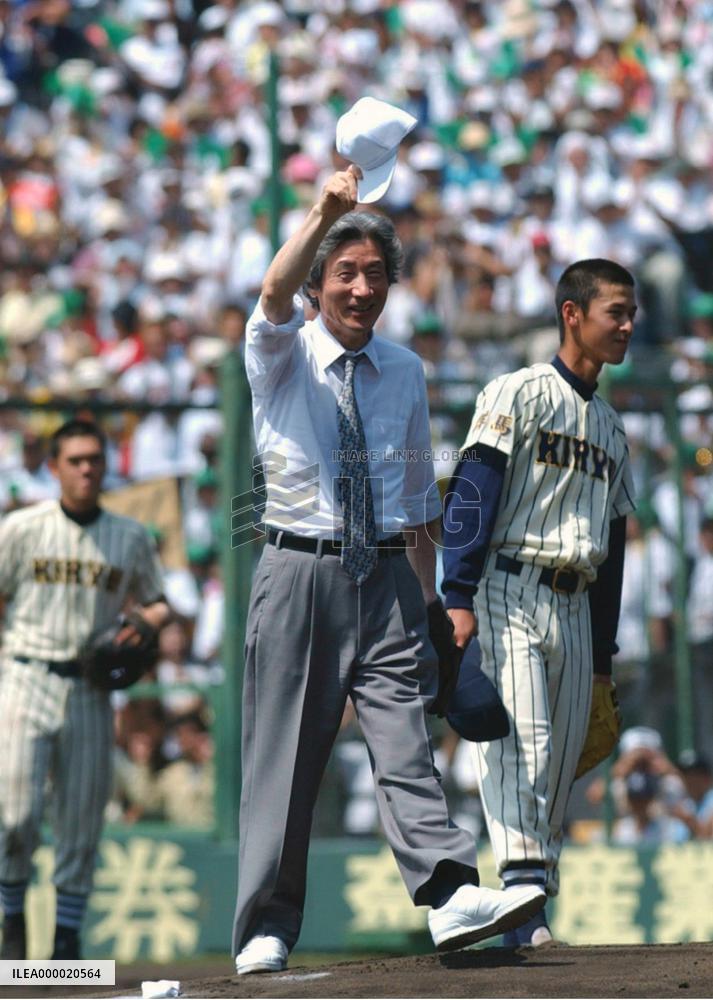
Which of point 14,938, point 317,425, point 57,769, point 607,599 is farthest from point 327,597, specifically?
point 14,938

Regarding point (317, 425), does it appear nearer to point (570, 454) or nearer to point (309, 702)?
point (309, 702)

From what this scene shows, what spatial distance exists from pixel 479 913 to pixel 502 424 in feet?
5.61

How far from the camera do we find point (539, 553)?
6.09m

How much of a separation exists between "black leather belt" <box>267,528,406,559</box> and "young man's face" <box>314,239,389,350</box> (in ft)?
1.93

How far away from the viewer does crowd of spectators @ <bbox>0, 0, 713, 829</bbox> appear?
34.0 ft

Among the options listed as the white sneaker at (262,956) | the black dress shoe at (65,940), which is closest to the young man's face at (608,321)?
the white sneaker at (262,956)

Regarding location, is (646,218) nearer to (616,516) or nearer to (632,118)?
(632,118)

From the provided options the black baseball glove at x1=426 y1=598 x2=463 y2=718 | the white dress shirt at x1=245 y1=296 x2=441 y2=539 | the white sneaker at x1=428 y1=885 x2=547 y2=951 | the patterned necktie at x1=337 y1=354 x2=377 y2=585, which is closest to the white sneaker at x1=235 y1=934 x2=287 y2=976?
the white sneaker at x1=428 y1=885 x2=547 y2=951

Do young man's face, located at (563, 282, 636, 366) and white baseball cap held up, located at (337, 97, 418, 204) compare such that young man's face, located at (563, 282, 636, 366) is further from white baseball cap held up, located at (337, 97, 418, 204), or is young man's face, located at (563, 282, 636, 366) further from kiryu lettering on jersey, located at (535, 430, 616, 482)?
white baseball cap held up, located at (337, 97, 418, 204)

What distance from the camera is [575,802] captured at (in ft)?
34.0

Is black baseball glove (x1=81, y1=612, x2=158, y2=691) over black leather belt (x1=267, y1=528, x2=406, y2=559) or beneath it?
beneath

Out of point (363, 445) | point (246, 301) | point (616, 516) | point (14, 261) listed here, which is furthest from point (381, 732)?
point (14, 261)

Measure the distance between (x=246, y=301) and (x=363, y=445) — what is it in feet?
30.2

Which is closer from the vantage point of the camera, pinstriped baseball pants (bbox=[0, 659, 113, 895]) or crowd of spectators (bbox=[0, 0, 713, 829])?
pinstriped baseball pants (bbox=[0, 659, 113, 895])
